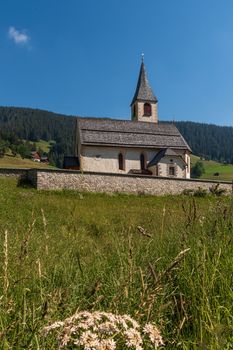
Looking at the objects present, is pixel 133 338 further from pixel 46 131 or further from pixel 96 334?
pixel 46 131

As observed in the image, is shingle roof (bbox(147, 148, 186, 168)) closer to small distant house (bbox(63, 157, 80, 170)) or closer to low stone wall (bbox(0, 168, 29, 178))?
small distant house (bbox(63, 157, 80, 170))

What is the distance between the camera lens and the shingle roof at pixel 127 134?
43188 millimetres

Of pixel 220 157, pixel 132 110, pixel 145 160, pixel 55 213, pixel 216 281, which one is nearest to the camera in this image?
pixel 216 281

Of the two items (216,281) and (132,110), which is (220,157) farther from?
(216,281)

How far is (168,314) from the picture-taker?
9.70 ft

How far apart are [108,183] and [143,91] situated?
25713mm

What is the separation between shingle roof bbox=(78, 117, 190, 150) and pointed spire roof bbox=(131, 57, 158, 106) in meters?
7.26

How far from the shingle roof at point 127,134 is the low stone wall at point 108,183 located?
33.0ft

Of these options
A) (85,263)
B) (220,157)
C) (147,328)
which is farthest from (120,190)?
(220,157)

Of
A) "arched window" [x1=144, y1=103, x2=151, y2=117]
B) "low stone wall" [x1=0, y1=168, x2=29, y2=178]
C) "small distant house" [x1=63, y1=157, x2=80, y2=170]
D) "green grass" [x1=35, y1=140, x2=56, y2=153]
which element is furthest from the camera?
"green grass" [x1=35, y1=140, x2=56, y2=153]

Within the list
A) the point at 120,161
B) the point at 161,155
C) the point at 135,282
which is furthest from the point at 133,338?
the point at 120,161

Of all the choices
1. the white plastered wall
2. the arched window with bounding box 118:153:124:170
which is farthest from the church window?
the arched window with bounding box 118:153:124:170

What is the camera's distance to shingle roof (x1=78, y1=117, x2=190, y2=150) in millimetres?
43188

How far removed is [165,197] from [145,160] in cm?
1228
